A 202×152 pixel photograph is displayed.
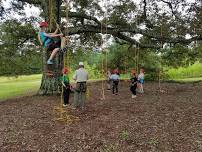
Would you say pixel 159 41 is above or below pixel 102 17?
below

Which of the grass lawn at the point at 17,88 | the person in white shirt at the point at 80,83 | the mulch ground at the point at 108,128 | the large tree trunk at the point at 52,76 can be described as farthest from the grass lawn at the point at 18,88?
the mulch ground at the point at 108,128

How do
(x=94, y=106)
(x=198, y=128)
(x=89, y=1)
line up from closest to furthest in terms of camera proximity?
(x=198, y=128) → (x=94, y=106) → (x=89, y=1)

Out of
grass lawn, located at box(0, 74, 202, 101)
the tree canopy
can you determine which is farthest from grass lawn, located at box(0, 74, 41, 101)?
the tree canopy

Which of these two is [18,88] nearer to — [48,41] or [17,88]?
[17,88]

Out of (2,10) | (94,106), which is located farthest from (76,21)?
(94,106)

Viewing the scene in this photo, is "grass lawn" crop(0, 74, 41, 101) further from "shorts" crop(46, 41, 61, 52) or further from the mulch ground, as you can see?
"shorts" crop(46, 41, 61, 52)

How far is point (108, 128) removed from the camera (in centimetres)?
1257

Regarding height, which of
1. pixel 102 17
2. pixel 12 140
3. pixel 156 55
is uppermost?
pixel 102 17

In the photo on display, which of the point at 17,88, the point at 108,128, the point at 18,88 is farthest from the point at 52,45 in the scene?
the point at 17,88

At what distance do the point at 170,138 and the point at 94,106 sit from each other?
252 inches

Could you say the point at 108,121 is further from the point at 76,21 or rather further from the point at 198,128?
the point at 76,21

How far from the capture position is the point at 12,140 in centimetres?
1169

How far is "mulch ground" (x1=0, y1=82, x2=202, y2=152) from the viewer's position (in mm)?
10828

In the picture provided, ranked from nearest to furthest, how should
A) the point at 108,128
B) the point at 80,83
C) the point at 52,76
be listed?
the point at 108,128 < the point at 80,83 < the point at 52,76
